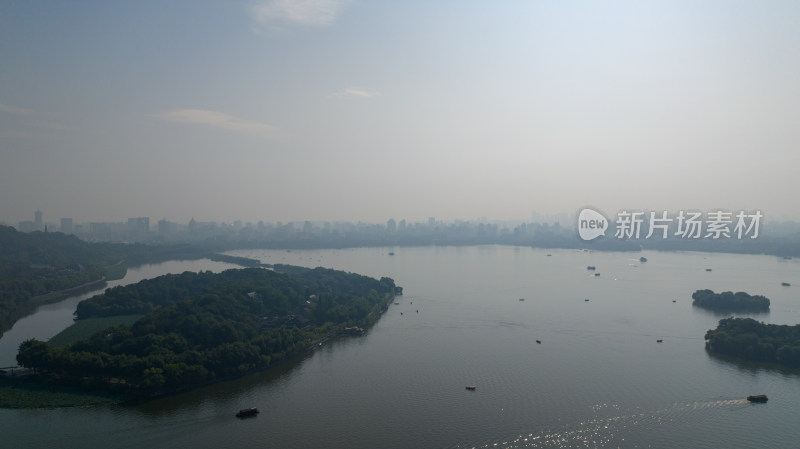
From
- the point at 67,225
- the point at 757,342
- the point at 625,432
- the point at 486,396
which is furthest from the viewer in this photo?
the point at 67,225

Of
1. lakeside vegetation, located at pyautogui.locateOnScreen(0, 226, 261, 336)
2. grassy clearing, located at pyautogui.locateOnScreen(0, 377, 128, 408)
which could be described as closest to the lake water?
grassy clearing, located at pyautogui.locateOnScreen(0, 377, 128, 408)

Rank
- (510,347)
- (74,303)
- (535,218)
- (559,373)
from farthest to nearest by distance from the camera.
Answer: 1. (535,218)
2. (74,303)
3. (510,347)
4. (559,373)

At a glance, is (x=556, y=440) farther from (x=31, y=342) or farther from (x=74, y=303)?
(x=74, y=303)

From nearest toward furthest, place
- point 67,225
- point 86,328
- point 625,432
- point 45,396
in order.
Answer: point 625,432 < point 45,396 < point 86,328 < point 67,225

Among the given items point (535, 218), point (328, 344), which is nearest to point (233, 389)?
point (328, 344)

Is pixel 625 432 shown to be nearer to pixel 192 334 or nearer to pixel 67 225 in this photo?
pixel 192 334

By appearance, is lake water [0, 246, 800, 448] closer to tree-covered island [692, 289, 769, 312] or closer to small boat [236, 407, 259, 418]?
small boat [236, 407, 259, 418]

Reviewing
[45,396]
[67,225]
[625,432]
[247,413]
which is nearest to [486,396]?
[625,432]
